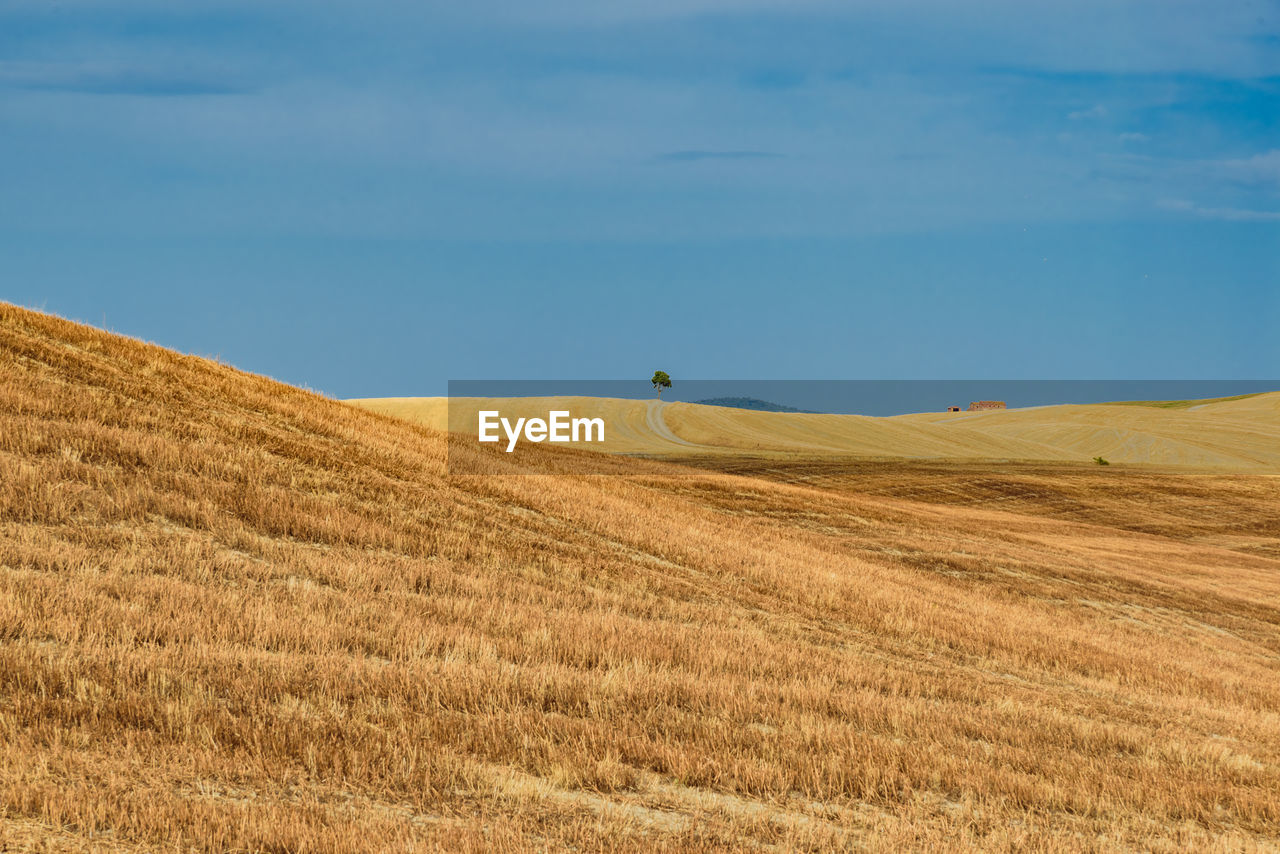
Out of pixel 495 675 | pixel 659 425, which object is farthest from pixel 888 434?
pixel 495 675

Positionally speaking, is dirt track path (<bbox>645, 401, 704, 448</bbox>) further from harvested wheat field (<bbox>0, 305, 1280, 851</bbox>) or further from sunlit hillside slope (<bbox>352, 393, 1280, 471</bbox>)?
harvested wheat field (<bbox>0, 305, 1280, 851</bbox>)

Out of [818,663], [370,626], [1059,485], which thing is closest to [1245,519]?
[1059,485]

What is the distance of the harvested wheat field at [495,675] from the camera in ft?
21.1

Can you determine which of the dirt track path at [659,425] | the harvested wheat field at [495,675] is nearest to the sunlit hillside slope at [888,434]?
the dirt track path at [659,425]

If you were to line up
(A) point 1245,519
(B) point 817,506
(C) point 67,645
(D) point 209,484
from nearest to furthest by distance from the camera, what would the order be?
(C) point 67,645
(D) point 209,484
(B) point 817,506
(A) point 1245,519

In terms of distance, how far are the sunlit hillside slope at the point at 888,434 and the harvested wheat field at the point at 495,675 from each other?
70.5 meters

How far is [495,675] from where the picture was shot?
30.0 ft

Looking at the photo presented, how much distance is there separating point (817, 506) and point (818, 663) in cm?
2563

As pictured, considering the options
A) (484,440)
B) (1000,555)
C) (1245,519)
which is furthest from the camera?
(1245,519)

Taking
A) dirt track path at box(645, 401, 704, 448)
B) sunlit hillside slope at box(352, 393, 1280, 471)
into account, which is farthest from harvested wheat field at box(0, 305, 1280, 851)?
dirt track path at box(645, 401, 704, 448)

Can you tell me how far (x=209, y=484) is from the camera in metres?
15.5

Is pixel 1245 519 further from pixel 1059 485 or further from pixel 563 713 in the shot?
pixel 563 713

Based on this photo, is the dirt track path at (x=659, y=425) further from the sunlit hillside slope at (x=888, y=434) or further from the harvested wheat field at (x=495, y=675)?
the harvested wheat field at (x=495, y=675)

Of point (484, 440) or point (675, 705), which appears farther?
point (484, 440)
